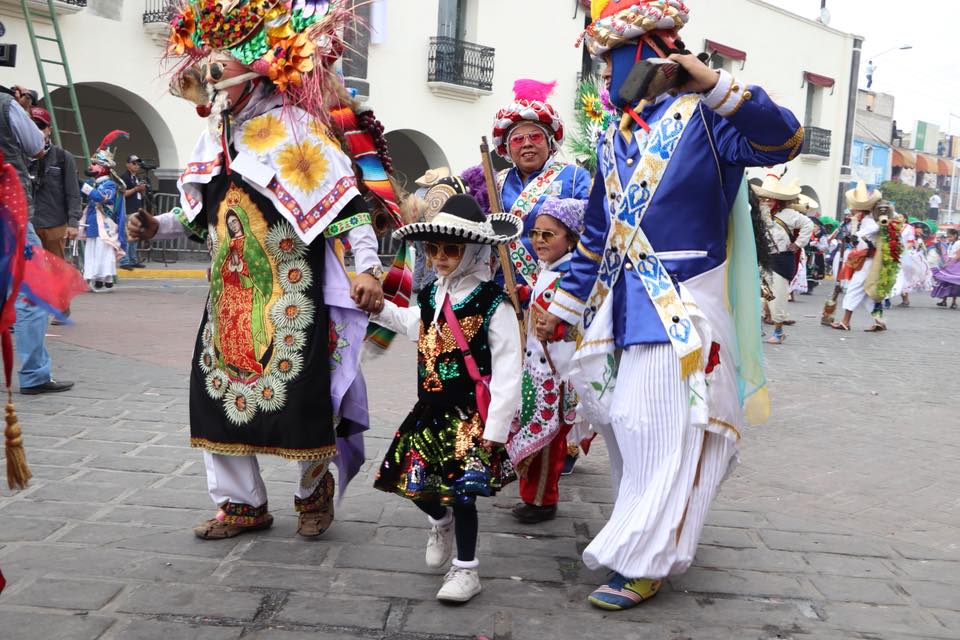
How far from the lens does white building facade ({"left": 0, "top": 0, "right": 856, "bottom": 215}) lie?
17141 mm

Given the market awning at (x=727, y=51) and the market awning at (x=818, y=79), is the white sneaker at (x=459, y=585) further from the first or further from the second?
the market awning at (x=818, y=79)

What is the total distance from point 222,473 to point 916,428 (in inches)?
200

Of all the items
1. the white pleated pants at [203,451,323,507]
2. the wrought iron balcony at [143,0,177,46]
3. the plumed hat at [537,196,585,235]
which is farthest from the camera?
the wrought iron balcony at [143,0,177,46]

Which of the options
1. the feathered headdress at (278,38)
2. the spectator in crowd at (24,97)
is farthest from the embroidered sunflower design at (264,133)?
the spectator in crowd at (24,97)

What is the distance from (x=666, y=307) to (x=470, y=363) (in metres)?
0.72

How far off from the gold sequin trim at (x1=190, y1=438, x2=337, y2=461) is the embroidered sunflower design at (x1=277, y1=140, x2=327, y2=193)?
1003 mm

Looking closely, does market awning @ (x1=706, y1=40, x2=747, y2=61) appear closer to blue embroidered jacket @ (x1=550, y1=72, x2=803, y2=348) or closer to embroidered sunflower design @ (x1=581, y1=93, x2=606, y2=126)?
embroidered sunflower design @ (x1=581, y1=93, x2=606, y2=126)

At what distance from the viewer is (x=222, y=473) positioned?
3.88 m

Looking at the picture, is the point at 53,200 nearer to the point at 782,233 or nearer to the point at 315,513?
the point at 315,513

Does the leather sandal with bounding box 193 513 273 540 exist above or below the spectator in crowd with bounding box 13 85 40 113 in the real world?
below

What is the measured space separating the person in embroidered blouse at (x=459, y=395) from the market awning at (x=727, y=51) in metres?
27.2

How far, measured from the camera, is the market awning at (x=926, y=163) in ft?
216

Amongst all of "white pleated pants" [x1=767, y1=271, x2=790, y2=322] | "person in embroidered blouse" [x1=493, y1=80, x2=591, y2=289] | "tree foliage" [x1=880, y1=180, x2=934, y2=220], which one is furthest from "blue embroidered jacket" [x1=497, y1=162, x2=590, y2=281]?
"tree foliage" [x1=880, y1=180, x2=934, y2=220]

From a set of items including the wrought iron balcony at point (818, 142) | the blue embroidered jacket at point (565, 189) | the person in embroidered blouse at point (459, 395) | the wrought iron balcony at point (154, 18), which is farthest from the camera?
the wrought iron balcony at point (818, 142)
